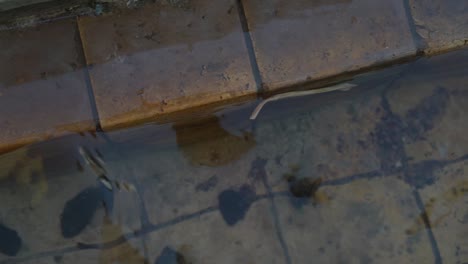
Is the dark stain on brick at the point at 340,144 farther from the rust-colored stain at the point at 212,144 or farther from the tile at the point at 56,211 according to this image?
the tile at the point at 56,211

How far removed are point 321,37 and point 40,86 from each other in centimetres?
141

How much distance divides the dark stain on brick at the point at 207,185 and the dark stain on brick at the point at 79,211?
56cm

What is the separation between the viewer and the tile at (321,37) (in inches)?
89.1

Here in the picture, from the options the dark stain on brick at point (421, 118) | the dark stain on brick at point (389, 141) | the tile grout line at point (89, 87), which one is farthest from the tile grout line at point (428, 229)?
the tile grout line at point (89, 87)

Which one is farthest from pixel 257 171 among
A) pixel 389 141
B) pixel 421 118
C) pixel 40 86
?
pixel 40 86

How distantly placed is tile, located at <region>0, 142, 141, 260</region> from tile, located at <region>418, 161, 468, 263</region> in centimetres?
170

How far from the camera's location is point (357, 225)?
258 cm

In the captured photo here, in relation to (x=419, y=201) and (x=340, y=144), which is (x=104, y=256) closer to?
(x=340, y=144)

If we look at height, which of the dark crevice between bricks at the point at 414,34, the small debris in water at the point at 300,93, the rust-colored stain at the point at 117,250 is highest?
the dark crevice between bricks at the point at 414,34

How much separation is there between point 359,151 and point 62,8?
177 cm

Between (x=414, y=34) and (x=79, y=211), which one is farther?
(x=79, y=211)

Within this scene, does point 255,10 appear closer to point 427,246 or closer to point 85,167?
point 85,167

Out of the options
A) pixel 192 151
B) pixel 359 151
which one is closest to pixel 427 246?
pixel 359 151

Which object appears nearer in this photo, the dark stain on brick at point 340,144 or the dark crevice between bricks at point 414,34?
the dark crevice between bricks at point 414,34
